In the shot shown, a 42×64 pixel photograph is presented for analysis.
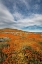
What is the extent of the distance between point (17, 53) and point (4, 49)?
7.62 ft

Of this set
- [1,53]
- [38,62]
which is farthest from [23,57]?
[1,53]

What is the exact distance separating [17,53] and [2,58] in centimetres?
217

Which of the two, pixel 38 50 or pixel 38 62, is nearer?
pixel 38 62

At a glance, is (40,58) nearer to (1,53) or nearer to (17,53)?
(17,53)

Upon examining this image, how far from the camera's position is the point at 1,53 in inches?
648

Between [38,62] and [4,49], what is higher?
[4,49]

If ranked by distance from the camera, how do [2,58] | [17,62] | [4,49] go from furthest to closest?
[4,49], [2,58], [17,62]

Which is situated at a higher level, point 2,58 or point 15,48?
point 15,48

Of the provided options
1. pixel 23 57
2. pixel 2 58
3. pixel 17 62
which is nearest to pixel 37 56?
pixel 23 57

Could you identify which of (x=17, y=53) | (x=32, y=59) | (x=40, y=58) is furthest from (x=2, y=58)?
(x=40, y=58)

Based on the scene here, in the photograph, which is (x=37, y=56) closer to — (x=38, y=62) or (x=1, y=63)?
(x=38, y=62)

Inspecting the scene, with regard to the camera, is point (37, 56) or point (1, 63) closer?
point (1, 63)

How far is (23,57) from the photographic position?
50.1ft

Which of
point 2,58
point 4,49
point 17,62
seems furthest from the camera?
point 4,49
